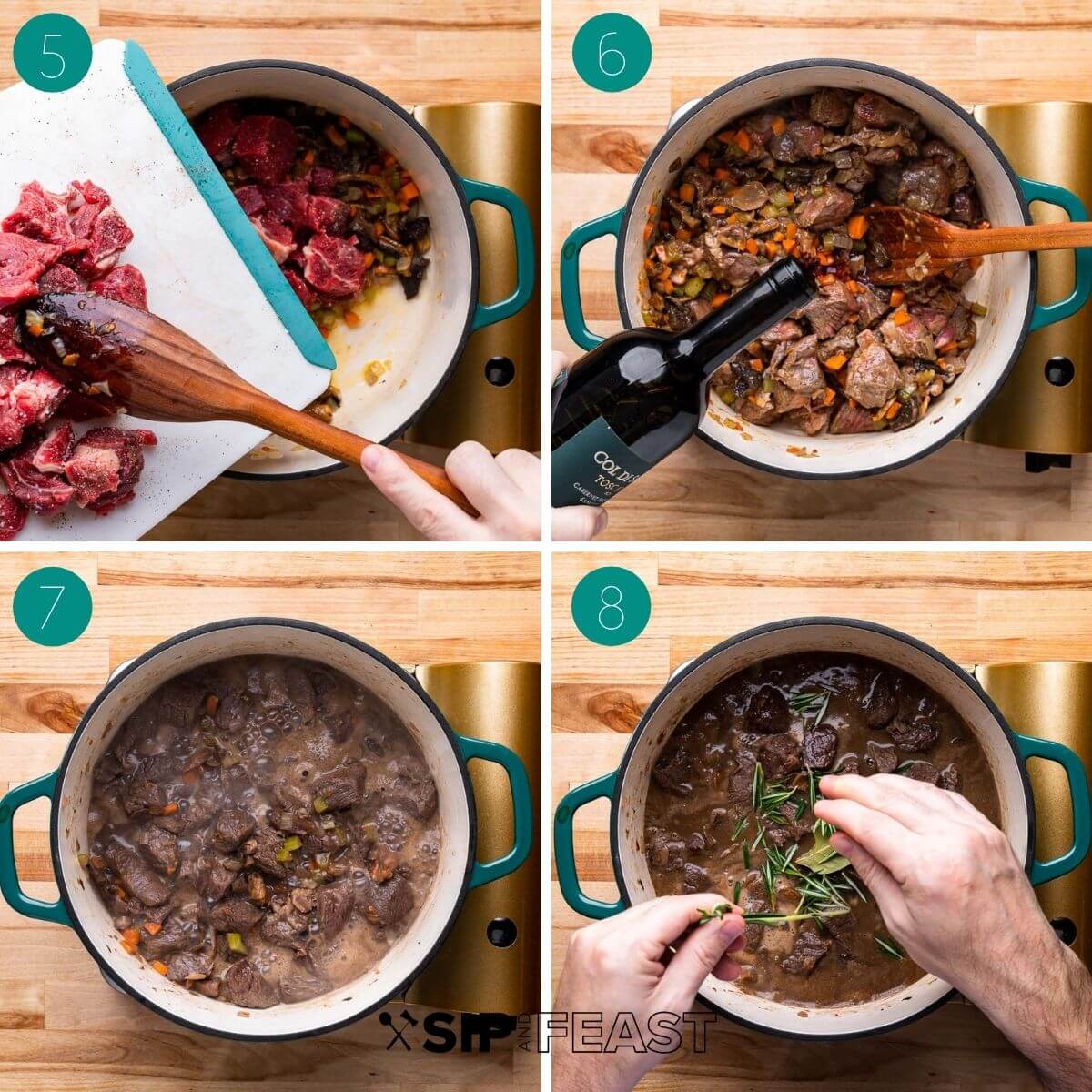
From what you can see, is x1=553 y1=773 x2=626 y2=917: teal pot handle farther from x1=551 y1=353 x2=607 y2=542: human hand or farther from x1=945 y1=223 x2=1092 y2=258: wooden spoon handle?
x1=945 y1=223 x2=1092 y2=258: wooden spoon handle

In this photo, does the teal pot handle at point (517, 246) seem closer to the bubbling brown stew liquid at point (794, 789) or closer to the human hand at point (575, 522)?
the human hand at point (575, 522)

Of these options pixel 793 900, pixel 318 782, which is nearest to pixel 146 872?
pixel 318 782

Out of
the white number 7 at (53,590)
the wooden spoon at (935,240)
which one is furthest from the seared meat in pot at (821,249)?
the white number 7 at (53,590)

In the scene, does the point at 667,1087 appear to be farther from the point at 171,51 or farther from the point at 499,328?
the point at 171,51

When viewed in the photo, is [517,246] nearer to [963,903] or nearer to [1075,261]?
[1075,261]

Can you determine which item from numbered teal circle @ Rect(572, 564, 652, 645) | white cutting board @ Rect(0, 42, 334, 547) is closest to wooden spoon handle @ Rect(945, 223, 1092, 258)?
numbered teal circle @ Rect(572, 564, 652, 645)

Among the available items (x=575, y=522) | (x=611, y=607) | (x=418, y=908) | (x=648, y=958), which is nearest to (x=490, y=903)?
(x=418, y=908)
